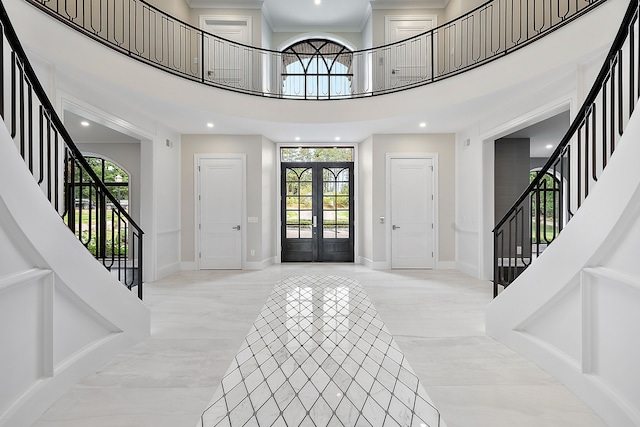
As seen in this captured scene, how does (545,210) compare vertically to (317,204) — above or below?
below

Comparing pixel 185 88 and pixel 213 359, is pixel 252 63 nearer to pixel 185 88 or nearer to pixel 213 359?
pixel 185 88

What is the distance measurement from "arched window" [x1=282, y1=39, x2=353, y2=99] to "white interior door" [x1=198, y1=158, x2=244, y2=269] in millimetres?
2234

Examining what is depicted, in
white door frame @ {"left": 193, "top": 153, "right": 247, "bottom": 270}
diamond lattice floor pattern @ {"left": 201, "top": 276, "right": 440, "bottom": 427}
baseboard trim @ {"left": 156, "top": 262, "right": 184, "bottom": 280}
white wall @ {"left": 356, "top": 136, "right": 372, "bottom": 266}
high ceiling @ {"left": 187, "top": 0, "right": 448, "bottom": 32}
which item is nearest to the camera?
diamond lattice floor pattern @ {"left": 201, "top": 276, "right": 440, "bottom": 427}

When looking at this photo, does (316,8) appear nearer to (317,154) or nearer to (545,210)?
(317,154)

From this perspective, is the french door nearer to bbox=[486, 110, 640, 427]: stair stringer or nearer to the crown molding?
the crown molding

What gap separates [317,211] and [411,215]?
6.83ft

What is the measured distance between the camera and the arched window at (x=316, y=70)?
7371mm

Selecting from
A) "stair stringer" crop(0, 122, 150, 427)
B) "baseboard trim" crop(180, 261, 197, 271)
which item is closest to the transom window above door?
"baseboard trim" crop(180, 261, 197, 271)

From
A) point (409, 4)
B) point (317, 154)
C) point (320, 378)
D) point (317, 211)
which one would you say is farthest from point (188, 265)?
point (409, 4)

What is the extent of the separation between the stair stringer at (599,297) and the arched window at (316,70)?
232 inches

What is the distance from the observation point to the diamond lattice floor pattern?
2.02m

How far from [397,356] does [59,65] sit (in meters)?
4.47

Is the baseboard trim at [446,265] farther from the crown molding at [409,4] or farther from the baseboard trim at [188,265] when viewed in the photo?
the crown molding at [409,4]

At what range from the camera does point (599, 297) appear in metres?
1.97
